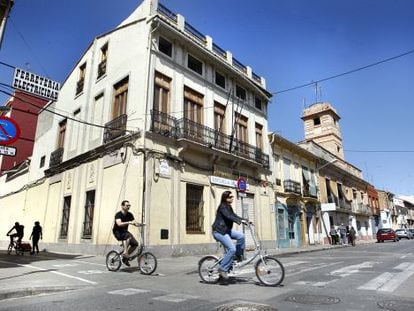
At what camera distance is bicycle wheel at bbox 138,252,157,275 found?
27.6ft

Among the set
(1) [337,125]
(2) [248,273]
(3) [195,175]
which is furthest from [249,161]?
(1) [337,125]

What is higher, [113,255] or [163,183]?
[163,183]

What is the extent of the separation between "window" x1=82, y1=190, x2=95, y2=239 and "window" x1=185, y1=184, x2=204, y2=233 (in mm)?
A: 4458

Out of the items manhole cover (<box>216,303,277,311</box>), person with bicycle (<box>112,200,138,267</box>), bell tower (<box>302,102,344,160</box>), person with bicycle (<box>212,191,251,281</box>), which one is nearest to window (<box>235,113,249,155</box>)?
person with bicycle (<box>112,200,138,267</box>)

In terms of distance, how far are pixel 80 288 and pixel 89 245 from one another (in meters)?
8.75

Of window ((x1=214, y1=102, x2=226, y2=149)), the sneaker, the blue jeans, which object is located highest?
window ((x1=214, y1=102, x2=226, y2=149))

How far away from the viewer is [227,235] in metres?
6.67

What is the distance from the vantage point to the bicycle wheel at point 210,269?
675 centimetres

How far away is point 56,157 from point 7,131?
43.8 feet

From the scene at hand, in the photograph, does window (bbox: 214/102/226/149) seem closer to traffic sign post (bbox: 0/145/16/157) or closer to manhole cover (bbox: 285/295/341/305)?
traffic sign post (bbox: 0/145/16/157)

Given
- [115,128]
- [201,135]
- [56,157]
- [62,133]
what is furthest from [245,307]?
[62,133]

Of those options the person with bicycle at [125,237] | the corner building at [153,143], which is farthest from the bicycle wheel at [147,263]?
the corner building at [153,143]

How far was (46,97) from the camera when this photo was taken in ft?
93.2

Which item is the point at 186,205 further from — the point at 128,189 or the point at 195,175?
the point at 128,189
